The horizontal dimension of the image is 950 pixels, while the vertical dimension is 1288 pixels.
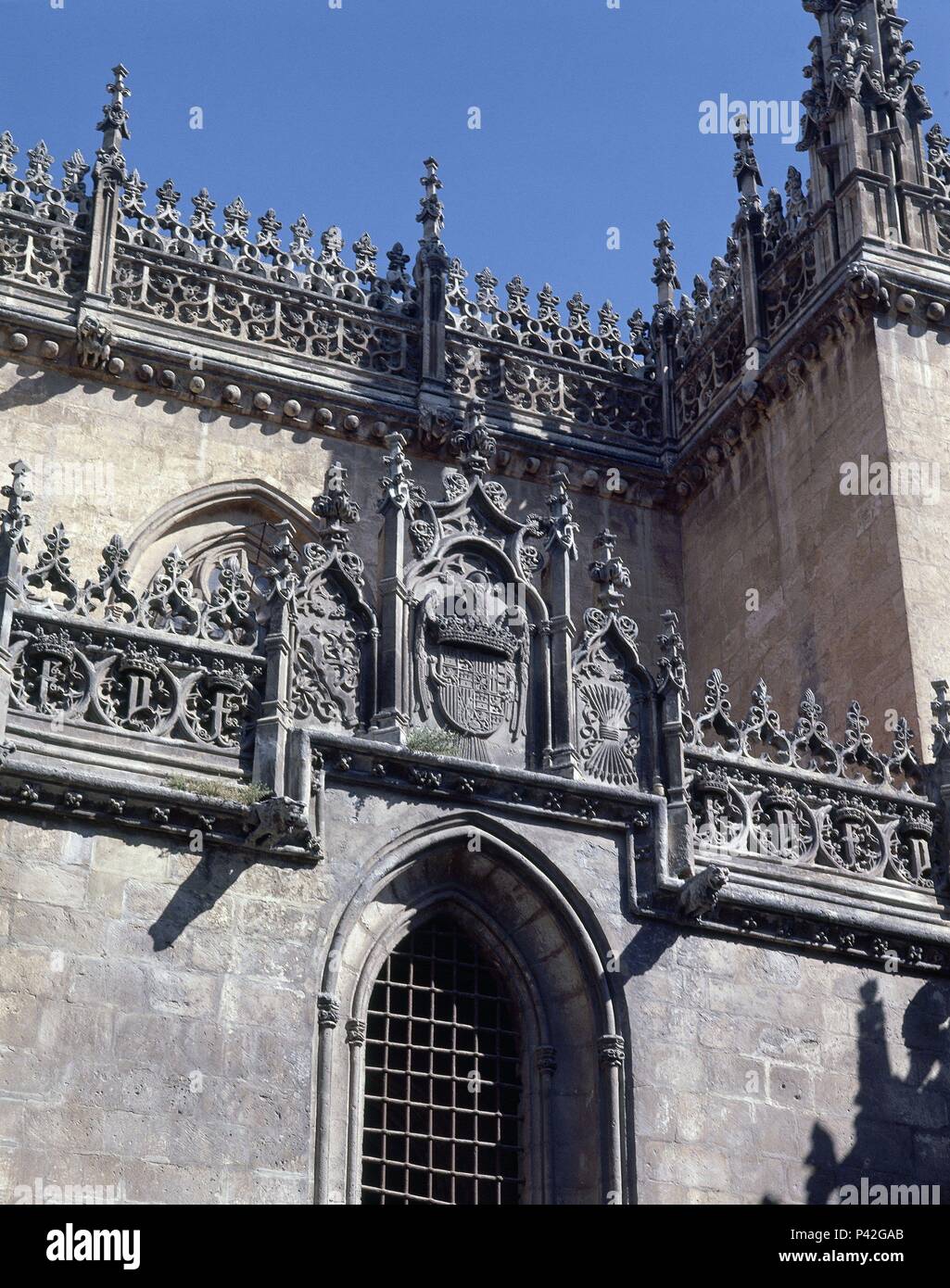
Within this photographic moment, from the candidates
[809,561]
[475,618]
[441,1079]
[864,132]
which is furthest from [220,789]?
[864,132]

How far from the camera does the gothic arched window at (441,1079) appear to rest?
Answer: 53.3ft

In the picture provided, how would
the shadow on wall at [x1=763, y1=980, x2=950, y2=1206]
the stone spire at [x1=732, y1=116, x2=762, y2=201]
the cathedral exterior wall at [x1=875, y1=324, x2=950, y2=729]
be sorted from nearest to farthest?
the shadow on wall at [x1=763, y1=980, x2=950, y2=1206], the cathedral exterior wall at [x1=875, y1=324, x2=950, y2=729], the stone spire at [x1=732, y1=116, x2=762, y2=201]

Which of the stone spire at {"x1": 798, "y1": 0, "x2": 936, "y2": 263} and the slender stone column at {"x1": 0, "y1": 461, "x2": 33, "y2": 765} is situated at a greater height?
the stone spire at {"x1": 798, "y1": 0, "x2": 936, "y2": 263}

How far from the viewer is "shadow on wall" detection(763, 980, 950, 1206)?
666 inches

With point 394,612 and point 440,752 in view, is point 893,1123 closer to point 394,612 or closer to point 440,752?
point 440,752

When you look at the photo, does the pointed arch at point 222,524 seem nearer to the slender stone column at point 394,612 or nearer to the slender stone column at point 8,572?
the slender stone column at point 394,612

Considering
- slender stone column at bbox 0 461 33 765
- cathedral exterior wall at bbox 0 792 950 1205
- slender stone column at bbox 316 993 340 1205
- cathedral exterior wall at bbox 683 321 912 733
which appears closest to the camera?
cathedral exterior wall at bbox 0 792 950 1205

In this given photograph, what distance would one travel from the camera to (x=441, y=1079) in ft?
54.3

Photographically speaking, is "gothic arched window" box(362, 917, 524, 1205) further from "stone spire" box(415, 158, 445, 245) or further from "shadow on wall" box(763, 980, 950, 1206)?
"stone spire" box(415, 158, 445, 245)

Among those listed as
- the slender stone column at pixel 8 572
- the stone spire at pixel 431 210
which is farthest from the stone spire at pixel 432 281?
the slender stone column at pixel 8 572

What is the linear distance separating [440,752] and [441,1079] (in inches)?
97.2

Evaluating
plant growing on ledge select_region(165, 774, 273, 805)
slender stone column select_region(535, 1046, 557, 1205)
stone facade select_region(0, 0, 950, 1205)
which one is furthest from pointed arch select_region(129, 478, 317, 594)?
slender stone column select_region(535, 1046, 557, 1205)

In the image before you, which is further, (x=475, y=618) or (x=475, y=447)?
(x=475, y=447)

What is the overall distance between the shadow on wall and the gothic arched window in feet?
6.87
